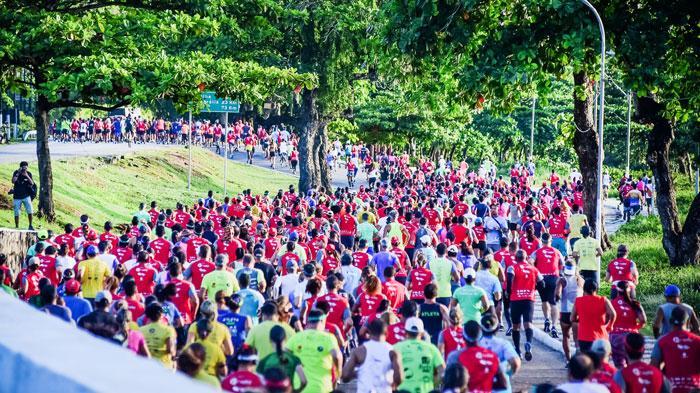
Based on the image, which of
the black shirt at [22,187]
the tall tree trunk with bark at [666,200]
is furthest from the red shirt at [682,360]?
the black shirt at [22,187]

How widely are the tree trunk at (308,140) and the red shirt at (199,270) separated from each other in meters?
25.0

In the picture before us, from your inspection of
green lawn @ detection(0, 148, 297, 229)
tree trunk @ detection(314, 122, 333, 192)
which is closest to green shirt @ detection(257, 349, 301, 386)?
green lawn @ detection(0, 148, 297, 229)

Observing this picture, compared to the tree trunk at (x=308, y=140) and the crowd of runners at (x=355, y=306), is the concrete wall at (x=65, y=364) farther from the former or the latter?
the tree trunk at (x=308, y=140)

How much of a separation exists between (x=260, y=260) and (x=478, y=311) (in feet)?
14.7

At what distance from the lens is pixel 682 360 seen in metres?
9.96

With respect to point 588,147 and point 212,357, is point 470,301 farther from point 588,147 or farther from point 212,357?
point 588,147

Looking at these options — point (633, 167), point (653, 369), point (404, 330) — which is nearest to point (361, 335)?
point (404, 330)

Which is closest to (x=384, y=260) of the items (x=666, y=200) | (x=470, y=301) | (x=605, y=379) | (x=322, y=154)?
(x=470, y=301)

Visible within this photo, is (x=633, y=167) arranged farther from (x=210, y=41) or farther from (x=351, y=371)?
(x=351, y=371)

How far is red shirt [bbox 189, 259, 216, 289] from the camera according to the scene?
14.6 m

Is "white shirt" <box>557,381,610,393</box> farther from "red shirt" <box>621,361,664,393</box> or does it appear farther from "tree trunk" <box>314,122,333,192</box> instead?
"tree trunk" <box>314,122,333,192</box>

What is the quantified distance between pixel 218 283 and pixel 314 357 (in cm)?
394

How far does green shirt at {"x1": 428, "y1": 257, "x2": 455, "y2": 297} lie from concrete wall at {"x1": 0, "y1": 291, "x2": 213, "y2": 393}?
10.4 metres

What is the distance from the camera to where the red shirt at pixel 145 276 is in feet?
46.0
